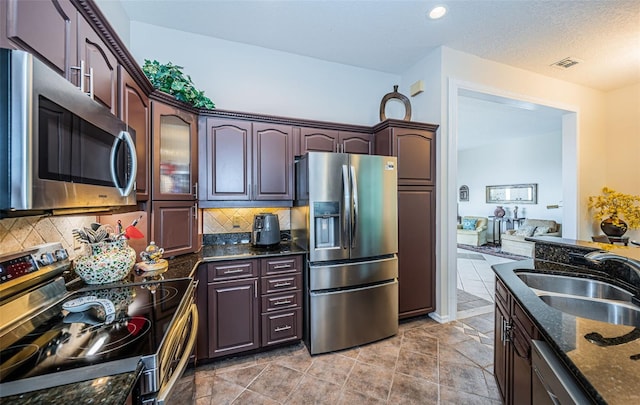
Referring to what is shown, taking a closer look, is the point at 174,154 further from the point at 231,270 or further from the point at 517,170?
the point at 517,170

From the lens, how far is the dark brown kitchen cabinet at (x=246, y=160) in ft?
8.03

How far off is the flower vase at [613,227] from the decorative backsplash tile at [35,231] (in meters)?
5.82

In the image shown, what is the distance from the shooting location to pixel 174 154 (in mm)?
2152

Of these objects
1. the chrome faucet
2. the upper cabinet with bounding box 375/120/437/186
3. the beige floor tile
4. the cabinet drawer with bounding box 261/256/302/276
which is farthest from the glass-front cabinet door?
the chrome faucet

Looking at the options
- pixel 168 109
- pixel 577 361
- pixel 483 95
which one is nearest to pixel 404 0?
pixel 483 95

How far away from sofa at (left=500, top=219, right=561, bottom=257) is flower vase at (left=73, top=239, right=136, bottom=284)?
722cm

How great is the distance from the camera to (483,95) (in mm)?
3162

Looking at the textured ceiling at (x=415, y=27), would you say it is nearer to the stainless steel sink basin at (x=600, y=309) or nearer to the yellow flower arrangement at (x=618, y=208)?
the yellow flower arrangement at (x=618, y=208)

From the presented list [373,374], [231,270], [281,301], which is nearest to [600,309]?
[373,374]

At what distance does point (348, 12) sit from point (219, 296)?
2.69m

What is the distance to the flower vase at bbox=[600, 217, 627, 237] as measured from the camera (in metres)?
3.57

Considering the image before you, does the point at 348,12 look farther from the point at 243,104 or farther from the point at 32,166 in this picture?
the point at 32,166

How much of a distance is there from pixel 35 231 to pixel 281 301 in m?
1.65

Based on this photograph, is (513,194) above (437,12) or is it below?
below
